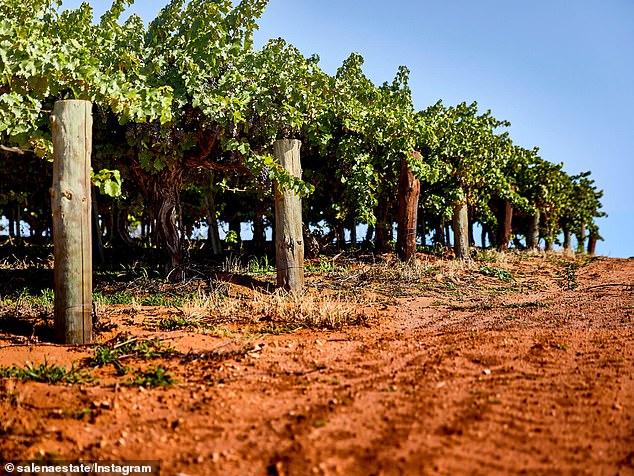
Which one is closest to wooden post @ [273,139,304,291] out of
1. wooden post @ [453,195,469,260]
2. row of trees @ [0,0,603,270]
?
row of trees @ [0,0,603,270]

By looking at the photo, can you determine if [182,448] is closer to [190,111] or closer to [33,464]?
[33,464]

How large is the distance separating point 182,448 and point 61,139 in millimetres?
4148

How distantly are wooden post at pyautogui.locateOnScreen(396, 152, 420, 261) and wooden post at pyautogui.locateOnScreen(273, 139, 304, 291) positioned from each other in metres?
4.34

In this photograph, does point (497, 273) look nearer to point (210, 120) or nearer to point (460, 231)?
point (460, 231)

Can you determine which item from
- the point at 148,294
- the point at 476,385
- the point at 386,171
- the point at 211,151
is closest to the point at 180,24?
the point at 211,151

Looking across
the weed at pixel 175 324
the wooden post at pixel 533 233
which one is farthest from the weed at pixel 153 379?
the wooden post at pixel 533 233

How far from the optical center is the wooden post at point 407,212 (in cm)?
1318

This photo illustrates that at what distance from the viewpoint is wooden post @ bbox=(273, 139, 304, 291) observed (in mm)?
9492

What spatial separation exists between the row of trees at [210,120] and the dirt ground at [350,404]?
2.65m

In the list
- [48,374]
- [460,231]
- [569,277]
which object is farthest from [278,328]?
[460,231]

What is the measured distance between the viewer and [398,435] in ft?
10.3

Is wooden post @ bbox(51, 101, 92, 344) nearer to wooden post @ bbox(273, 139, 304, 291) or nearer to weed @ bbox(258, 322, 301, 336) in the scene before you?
weed @ bbox(258, 322, 301, 336)

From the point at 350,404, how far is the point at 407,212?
986cm

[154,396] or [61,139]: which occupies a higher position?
[61,139]
